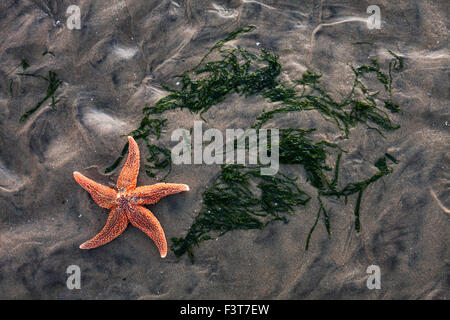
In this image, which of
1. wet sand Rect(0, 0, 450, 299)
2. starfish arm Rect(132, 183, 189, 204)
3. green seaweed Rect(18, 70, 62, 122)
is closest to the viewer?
starfish arm Rect(132, 183, 189, 204)

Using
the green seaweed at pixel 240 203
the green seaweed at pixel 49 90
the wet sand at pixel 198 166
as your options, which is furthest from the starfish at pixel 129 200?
the green seaweed at pixel 49 90

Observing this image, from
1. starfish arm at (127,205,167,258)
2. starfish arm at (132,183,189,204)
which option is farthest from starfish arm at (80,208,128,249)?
starfish arm at (132,183,189,204)

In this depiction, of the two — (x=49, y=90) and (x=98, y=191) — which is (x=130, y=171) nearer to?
(x=98, y=191)

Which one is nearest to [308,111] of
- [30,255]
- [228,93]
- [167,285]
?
[228,93]

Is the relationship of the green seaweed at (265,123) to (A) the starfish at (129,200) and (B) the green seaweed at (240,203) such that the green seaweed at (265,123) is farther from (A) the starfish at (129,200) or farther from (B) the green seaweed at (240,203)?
(A) the starfish at (129,200)

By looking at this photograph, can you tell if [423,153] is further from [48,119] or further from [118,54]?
[48,119]

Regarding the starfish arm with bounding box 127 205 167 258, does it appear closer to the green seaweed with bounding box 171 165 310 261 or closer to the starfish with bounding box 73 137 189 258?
the starfish with bounding box 73 137 189 258
